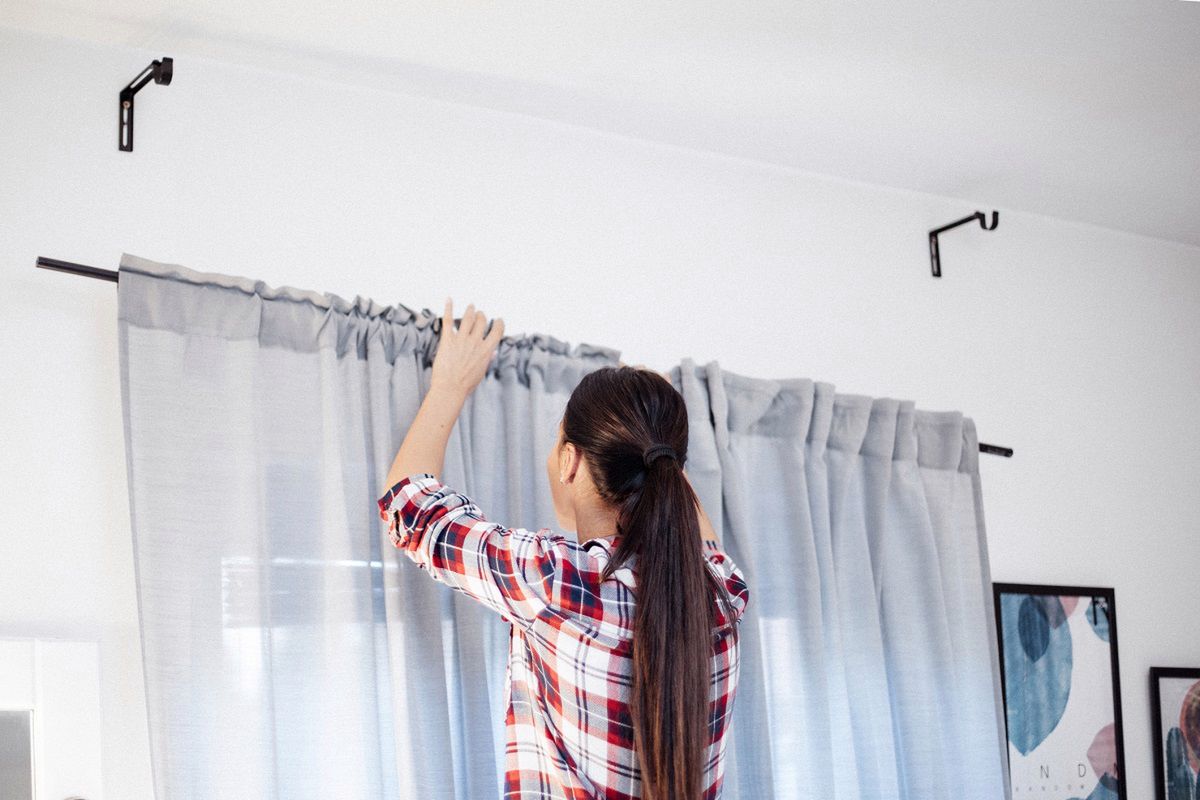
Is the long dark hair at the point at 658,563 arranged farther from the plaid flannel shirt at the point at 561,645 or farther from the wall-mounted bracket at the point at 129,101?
the wall-mounted bracket at the point at 129,101

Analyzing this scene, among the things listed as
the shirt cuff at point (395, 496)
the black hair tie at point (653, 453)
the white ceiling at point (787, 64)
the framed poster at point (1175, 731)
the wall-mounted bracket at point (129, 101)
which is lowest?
the framed poster at point (1175, 731)

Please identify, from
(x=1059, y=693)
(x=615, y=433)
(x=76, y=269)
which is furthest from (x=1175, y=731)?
(x=76, y=269)

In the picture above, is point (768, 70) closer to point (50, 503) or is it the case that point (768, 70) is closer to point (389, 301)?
point (389, 301)

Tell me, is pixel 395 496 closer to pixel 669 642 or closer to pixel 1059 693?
pixel 669 642

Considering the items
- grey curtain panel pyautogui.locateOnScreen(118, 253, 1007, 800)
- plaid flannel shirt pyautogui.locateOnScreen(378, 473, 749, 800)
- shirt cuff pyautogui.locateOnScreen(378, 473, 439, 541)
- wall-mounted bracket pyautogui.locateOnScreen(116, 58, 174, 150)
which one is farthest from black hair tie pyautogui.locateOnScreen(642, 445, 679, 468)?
wall-mounted bracket pyautogui.locateOnScreen(116, 58, 174, 150)

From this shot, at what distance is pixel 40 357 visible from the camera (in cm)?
159

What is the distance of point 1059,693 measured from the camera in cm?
238

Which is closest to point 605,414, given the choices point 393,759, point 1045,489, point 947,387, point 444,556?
point 444,556

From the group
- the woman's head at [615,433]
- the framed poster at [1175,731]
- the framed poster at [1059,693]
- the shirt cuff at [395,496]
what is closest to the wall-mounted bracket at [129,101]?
the shirt cuff at [395,496]

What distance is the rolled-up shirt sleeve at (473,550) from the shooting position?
1.36m

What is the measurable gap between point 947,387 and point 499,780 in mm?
1276

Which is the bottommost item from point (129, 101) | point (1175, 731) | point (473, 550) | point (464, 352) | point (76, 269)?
point (1175, 731)

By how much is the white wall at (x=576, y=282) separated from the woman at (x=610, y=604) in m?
0.48

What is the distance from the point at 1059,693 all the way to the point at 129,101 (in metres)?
1.99
